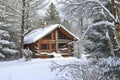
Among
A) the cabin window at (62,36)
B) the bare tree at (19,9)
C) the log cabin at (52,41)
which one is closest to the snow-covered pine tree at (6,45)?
the bare tree at (19,9)

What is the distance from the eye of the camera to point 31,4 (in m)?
29.7

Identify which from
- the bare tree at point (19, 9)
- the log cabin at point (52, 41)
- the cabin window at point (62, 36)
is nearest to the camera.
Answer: the bare tree at point (19, 9)

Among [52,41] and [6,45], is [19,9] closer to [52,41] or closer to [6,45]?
[6,45]

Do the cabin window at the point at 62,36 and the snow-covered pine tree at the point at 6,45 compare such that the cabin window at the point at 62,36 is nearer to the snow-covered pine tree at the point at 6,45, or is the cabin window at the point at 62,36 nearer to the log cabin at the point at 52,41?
the log cabin at the point at 52,41

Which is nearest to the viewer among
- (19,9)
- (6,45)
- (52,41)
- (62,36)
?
(19,9)

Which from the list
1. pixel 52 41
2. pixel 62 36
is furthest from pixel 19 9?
pixel 62 36

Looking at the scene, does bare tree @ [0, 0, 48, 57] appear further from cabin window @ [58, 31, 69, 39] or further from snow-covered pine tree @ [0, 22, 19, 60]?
cabin window @ [58, 31, 69, 39]

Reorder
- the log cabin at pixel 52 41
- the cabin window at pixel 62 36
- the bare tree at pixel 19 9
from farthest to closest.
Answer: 1. the cabin window at pixel 62 36
2. the log cabin at pixel 52 41
3. the bare tree at pixel 19 9

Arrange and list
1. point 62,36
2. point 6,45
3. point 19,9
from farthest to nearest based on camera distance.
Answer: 1. point 62,36
2. point 6,45
3. point 19,9

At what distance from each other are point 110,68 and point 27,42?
953 inches

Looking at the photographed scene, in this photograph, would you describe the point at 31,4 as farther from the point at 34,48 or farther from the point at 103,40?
the point at 103,40

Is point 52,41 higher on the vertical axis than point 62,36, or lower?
lower

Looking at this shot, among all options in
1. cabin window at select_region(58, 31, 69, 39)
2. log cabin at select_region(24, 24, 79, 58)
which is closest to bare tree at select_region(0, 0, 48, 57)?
log cabin at select_region(24, 24, 79, 58)

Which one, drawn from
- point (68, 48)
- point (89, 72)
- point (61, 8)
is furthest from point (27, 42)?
point (89, 72)
